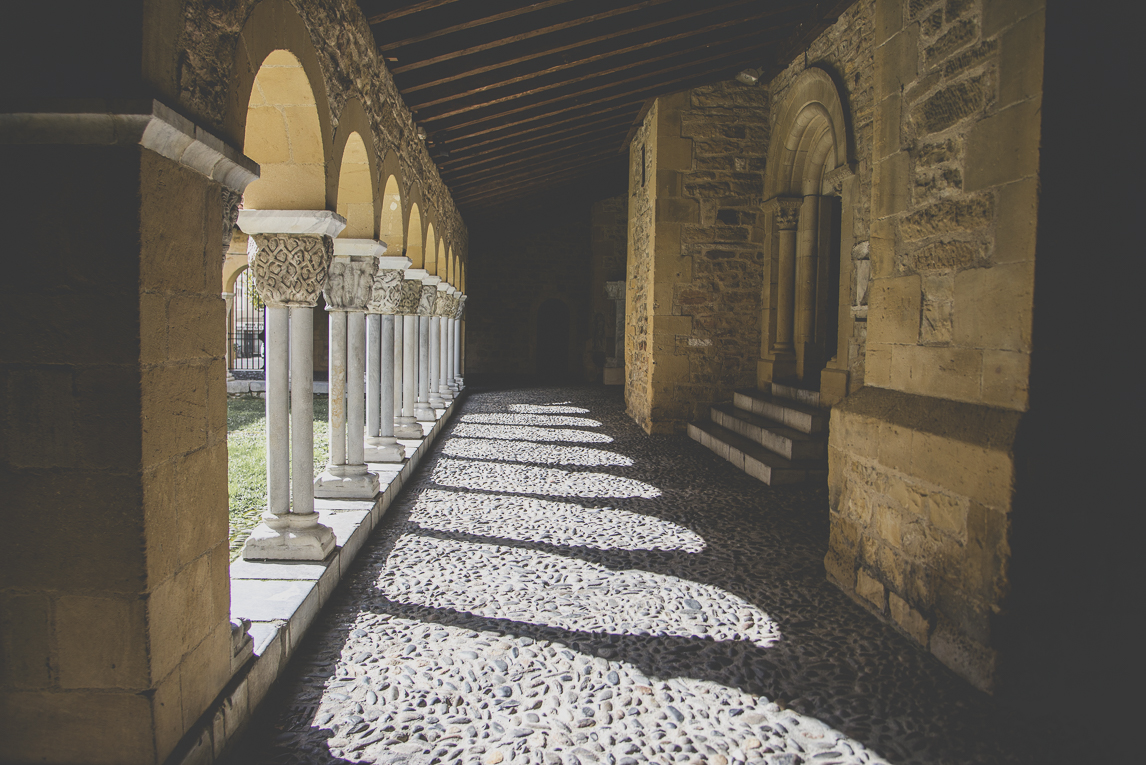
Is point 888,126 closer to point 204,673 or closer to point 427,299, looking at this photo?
point 204,673

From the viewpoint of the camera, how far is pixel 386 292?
486 centimetres

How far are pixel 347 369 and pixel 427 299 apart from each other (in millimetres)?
3570

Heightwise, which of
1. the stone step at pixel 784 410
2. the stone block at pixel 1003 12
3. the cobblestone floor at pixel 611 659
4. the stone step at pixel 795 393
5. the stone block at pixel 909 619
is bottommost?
the cobblestone floor at pixel 611 659

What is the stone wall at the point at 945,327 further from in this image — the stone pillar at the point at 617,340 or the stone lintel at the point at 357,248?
the stone pillar at the point at 617,340

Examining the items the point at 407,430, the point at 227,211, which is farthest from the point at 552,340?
the point at 227,211

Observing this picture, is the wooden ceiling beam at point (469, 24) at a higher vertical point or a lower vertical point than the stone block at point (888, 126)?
higher

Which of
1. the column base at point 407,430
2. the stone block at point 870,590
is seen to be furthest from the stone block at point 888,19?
the column base at point 407,430

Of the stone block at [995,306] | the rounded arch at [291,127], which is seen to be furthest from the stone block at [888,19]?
the rounded arch at [291,127]

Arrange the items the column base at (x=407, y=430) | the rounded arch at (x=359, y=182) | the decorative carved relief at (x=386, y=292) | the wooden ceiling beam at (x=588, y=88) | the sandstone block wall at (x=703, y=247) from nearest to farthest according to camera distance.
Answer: the rounded arch at (x=359, y=182), the decorative carved relief at (x=386, y=292), the wooden ceiling beam at (x=588, y=88), the column base at (x=407, y=430), the sandstone block wall at (x=703, y=247)

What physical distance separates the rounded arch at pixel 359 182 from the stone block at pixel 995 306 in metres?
2.72

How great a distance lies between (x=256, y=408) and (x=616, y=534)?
7.17m

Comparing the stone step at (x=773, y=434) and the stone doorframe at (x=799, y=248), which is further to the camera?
the stone doorframe at (x=799, y=248)

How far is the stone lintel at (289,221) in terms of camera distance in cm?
267

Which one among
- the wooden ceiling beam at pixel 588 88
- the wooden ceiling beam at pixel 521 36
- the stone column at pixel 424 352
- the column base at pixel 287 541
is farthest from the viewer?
the stone column at pixel 424 352
